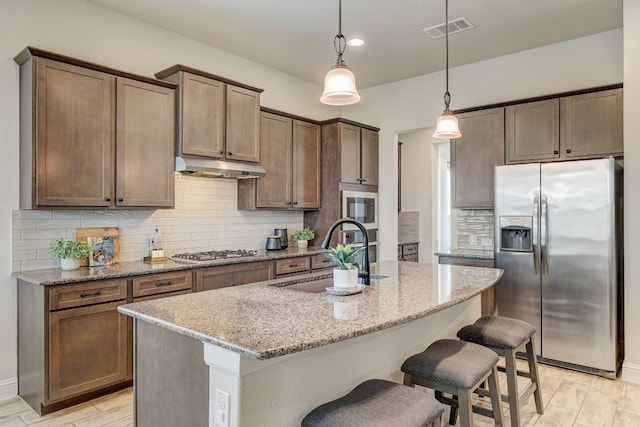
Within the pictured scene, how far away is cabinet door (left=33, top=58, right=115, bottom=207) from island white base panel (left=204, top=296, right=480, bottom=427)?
2.15m

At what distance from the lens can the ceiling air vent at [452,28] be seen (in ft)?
12.1

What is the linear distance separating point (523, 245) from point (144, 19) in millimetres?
3912

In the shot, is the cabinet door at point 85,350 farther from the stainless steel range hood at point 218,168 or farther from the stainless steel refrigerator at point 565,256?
the stainless steel refrigerator at point 565,256

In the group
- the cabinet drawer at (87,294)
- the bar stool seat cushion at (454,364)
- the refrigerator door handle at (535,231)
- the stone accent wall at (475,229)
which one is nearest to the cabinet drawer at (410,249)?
the stone accent wall at (475,229)

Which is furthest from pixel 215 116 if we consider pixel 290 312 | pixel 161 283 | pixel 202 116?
pixel 290 312

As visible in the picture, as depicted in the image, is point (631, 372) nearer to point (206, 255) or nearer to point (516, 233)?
point (516, 233)

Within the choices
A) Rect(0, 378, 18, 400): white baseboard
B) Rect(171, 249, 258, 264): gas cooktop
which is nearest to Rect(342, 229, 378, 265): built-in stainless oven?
Rect(171, 249, 258, 264): gas cooktop

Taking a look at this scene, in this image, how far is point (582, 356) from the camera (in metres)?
3.40

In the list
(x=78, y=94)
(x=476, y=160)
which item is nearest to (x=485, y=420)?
(x=476, y=160)

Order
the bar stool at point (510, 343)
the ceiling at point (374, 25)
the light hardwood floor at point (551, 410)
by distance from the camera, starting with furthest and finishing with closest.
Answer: the ceiling at point (374, 25) < the light hardwood floor at point (551, 410) < the bar stool at point (510, 343)

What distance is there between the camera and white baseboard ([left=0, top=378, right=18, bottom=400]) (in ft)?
9.59

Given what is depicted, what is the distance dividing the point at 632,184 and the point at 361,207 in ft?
8.96

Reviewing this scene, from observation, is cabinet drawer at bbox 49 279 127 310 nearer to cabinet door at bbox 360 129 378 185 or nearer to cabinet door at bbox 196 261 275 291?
cabinet door at bbox 196 261 275 291

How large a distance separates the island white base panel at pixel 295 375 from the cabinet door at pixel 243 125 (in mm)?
2460
